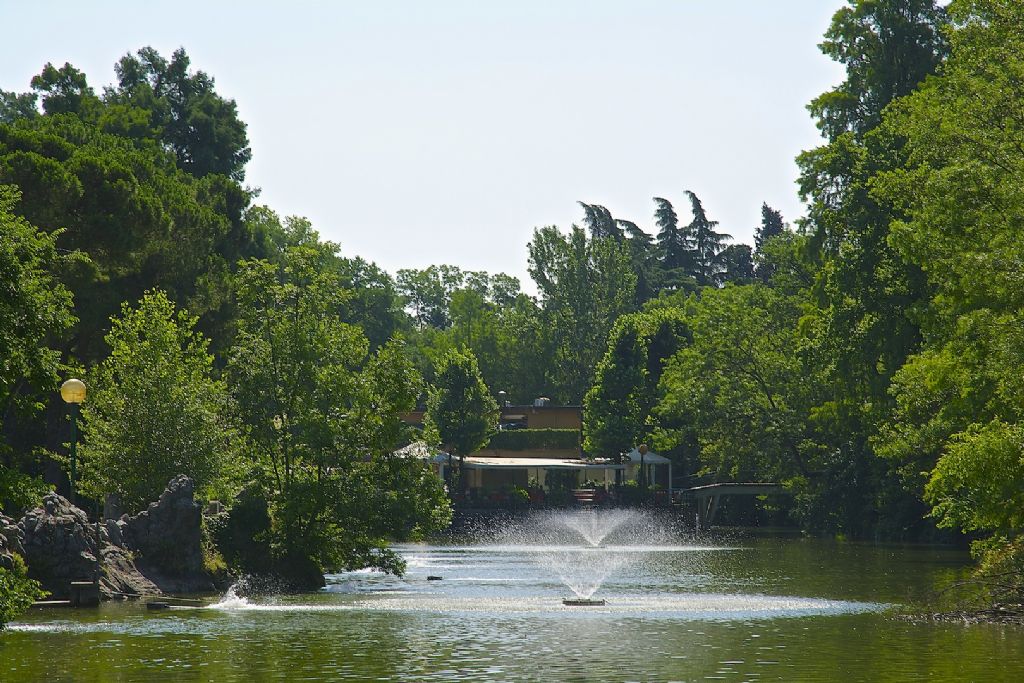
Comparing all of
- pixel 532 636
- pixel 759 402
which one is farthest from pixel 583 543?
pixel 532 636

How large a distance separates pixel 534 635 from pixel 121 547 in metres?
14.3

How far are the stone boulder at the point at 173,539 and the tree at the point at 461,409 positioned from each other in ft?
164

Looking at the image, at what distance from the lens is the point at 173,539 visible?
1422 inches

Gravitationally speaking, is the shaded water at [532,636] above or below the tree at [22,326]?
below

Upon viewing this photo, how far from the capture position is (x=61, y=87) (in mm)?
81250

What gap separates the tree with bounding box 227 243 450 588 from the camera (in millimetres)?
35906

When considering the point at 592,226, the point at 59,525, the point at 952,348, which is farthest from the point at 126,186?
the point at 592,226

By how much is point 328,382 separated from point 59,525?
325 inches

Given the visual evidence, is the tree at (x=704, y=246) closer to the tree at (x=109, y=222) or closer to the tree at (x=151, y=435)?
the tree at (x=109, y=222)

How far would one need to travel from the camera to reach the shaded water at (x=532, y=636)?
20.8m

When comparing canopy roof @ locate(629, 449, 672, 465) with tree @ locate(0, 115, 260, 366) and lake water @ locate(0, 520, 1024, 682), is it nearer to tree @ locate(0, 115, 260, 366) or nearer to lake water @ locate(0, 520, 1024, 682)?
tree @ locate(0, 115, 260, 366)

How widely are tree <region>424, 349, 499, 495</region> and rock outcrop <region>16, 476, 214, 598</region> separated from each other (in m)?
49.8

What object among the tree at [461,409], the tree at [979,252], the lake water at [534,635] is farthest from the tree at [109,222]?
the tree at [461,409]

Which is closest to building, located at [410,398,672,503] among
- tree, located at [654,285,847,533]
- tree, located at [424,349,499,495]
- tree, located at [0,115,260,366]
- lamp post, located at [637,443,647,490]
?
lamp post, located at [637,443,647,490]
